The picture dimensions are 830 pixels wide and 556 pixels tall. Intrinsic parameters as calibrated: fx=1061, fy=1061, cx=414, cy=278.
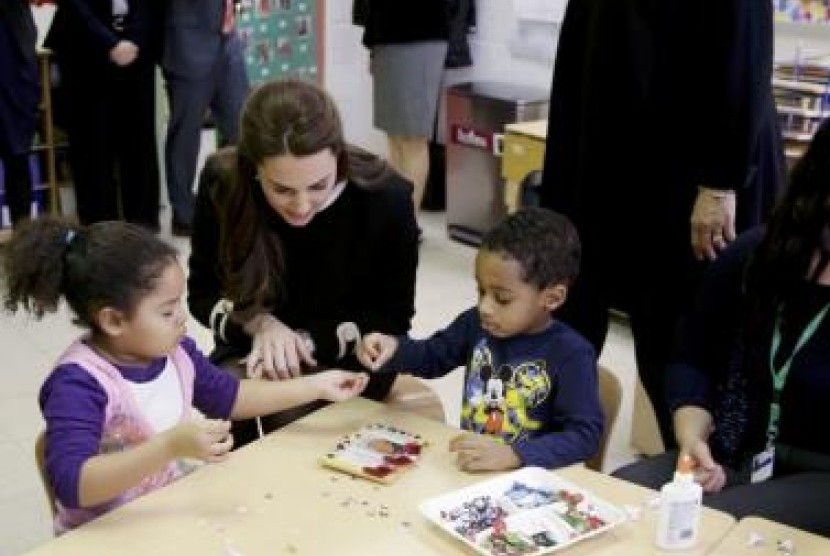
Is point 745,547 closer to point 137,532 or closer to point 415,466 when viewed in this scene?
point 415,466

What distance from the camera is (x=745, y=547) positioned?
52.5 inches

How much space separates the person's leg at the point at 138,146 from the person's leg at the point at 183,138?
8 cm

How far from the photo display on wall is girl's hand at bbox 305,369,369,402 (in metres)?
2.47

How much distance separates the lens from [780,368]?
1699mm

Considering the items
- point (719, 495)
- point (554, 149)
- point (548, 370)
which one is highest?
point (554, 149)

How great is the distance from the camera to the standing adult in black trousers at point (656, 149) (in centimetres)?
193

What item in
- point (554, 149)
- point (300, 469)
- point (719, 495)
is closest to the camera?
point (300, 469)

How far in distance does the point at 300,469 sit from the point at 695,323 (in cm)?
75

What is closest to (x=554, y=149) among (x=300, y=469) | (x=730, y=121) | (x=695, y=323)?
(x=730, y=121)

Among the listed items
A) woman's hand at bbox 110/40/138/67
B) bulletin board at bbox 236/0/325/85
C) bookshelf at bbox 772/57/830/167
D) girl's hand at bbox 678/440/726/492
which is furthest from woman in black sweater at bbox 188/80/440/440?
bulletin board at bbox 236/0/325/85

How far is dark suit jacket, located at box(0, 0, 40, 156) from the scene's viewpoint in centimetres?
384

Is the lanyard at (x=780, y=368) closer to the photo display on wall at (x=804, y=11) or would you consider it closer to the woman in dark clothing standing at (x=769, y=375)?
the woman in dark clothing standing at (x=769, y=375)

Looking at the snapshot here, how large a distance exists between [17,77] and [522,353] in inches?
114

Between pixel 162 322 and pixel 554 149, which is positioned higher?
pixel 554 149
